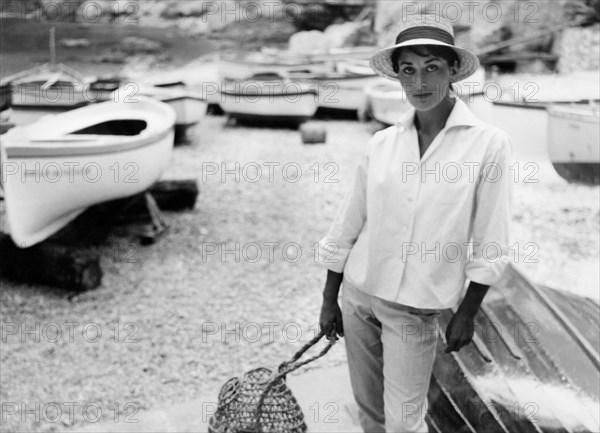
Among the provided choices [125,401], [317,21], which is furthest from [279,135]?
[317,21]

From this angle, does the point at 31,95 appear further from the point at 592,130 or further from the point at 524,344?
the point at 524,344

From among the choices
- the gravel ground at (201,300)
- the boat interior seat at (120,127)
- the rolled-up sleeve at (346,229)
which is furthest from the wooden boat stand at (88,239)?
the rolled-up sleeve at (346,229)

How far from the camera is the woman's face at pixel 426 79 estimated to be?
6.53 feet

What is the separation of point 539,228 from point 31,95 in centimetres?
664

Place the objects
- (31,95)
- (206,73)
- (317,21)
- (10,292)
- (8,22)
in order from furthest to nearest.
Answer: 1. (317,21)
2. (206,73)
3. (8,22)
4. (31,95)
5. (10,292)

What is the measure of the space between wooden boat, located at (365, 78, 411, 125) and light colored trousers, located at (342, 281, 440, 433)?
31.1 feet

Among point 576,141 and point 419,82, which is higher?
point 419,82

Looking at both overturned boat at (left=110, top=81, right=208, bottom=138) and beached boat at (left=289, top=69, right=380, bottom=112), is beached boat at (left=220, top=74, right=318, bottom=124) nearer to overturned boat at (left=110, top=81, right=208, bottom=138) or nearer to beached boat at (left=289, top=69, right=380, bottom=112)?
beached boat at (left=289, top=69, right=380, bottom=112)

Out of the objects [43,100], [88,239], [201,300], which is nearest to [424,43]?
[201,300]

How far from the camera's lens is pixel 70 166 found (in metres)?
5.33

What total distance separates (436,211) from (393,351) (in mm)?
463

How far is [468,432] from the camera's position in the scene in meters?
2.59

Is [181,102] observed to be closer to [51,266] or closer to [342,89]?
[342,89]

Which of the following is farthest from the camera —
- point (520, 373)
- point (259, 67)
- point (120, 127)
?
point (259, 67)
